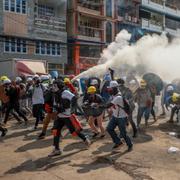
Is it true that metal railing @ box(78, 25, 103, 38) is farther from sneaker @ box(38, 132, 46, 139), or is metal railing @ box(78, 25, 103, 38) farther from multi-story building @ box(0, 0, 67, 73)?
sneaker @ box(38, 132, 46, 139)

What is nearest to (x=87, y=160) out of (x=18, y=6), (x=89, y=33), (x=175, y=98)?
(x=175, y=98)

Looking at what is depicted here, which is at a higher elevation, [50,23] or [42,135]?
[50,23]

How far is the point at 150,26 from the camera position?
1809 inches

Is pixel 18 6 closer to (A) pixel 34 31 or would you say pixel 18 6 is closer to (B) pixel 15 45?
(A) pixel 34 31

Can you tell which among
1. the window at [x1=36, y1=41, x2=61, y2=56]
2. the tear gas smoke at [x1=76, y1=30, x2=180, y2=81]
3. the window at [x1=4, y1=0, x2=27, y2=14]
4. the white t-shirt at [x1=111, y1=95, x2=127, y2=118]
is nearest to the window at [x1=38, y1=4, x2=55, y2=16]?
the window at [x1=36, y1=41, x2=61, y2=56]

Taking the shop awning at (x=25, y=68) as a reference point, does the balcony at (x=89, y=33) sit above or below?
above

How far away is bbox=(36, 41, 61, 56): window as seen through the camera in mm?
31506

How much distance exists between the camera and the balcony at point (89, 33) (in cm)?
3630

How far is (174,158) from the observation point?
9078 mm

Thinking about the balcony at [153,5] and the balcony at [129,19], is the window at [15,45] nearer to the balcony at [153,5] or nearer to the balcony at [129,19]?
the balcony at [129,19]

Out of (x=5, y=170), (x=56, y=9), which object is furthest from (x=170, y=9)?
(x=5, y=170)

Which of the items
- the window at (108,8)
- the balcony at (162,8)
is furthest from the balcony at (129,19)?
the balcony at (162,8)

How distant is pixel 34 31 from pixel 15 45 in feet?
6.81

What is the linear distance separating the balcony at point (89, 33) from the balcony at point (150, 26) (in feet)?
25.2
